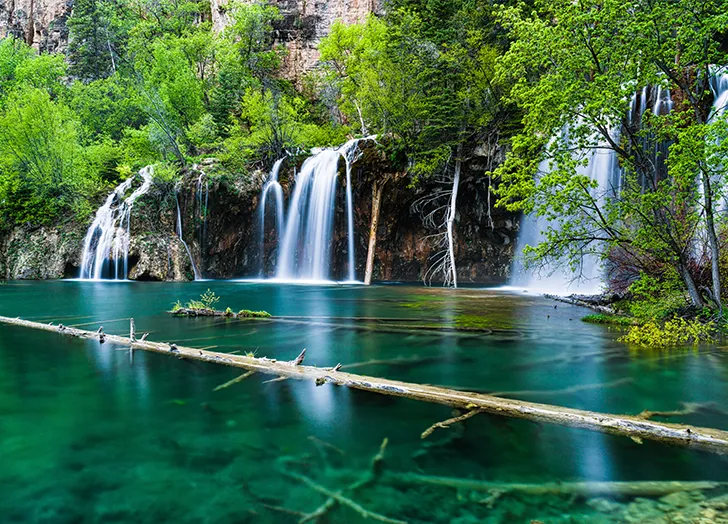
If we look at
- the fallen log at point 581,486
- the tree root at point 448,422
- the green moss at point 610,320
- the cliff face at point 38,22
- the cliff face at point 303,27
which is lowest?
the fallen log at point 581,486

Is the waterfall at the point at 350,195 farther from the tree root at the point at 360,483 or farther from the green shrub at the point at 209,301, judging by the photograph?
the tree root at the point at 360,483

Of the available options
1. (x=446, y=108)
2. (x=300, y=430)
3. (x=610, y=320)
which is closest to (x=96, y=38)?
(x=446, y=108)

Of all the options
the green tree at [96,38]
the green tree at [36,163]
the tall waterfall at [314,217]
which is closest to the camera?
the tall waterfall at [314,217]

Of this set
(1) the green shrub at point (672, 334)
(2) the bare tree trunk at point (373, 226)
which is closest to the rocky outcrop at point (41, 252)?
(2) the bare tree trunk at point (373, 226)

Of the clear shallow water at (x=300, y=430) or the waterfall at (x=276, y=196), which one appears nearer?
the clear shallow water at (x=300, y=430)

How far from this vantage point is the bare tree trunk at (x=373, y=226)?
2327 cm

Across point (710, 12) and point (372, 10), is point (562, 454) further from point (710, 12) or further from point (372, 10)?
point (372, 10)

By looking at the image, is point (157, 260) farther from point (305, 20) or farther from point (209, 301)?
point (305, 20)

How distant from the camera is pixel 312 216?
81.6 ft

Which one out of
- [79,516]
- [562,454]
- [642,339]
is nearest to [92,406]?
[79,516]

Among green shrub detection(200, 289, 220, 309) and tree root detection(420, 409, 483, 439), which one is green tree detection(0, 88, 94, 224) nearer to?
green shrub detection(200, 289, 220, 309)

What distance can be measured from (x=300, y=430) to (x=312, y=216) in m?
21.7

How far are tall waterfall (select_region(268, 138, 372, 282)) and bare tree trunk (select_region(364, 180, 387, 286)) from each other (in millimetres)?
1483

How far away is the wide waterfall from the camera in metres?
24.4
